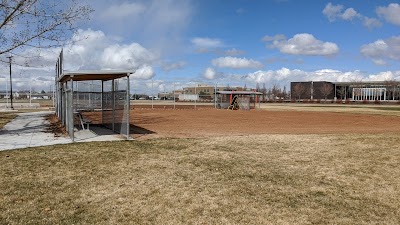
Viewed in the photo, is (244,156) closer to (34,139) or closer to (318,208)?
(318,208)

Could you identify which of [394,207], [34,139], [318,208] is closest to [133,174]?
[318,208]

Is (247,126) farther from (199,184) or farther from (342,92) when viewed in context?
(342,92)

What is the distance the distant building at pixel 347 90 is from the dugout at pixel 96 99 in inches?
3249

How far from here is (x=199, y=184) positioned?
6254 millimetres

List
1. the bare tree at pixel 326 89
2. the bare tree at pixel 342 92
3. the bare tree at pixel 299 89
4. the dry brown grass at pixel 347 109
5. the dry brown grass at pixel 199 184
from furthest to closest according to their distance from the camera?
the bare tree at pixel 299 89, the bare tree at pixel 342 92, the bare tree at pixel 326 89, the dry brown grass at pixel 347 109, the dry brown grass at pixel 199 184

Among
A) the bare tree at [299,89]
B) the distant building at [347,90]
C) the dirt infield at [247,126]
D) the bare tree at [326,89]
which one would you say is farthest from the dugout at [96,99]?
the bare tree at [299,89]

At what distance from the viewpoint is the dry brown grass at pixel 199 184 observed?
4934 mm

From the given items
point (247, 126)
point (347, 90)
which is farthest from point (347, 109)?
point (347, 90)

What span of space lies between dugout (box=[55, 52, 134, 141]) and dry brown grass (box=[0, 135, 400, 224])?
2081 millimetres

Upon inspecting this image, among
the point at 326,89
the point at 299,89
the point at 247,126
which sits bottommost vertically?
the point at 247,126

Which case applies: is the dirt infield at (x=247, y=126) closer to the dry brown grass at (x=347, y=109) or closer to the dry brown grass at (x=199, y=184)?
the dry brown grass at (x=199, y=184)

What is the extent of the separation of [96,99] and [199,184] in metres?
11.9

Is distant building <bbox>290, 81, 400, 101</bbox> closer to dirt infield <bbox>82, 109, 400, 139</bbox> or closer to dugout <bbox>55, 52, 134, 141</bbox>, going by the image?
dirt infield <bbox>82, 109, 400, 139</bbox>

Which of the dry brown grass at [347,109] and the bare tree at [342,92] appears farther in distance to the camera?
the bare tree at [342,92]
